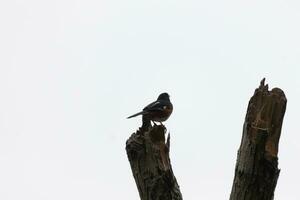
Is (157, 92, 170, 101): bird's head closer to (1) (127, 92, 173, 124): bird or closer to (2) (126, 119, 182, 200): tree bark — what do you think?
(1) (127, 92, 173, 124): bird

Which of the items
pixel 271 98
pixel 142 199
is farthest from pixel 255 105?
pixel 142 199

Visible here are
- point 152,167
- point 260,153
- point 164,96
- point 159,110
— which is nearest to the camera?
point 260,153

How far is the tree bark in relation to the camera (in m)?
5.11

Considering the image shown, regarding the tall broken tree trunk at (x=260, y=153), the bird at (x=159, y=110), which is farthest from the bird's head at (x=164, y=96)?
the tall broken tree trunk at (x=260, y=153)

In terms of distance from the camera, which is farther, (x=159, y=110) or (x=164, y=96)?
(x=164, y=96)

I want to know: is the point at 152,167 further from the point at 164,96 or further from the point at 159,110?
the point at 164,96

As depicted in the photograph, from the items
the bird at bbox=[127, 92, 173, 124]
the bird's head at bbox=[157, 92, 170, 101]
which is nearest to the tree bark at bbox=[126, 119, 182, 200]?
the bird at bbox=[127, 92, 173, 124]

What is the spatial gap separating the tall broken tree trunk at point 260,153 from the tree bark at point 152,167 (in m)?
0.64

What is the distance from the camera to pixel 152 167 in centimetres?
514

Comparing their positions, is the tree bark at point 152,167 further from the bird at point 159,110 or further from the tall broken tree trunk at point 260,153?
the bird at point 159,110

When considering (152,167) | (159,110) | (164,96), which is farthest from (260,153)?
(164,96)

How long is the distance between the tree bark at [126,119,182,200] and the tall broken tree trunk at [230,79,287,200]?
2.11ft

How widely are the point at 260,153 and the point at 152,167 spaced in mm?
1064

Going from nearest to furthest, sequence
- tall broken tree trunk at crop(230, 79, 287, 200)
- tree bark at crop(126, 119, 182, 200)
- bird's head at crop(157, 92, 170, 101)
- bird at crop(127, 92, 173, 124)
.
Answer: tall broken tree trunk at crop(230, 79, 287, 200) < tree bark at crop(126, 119, 182, 200) < bird at crop(127, 92, 173, 124) < bird's head at crop(157, 92, 170, 101)
